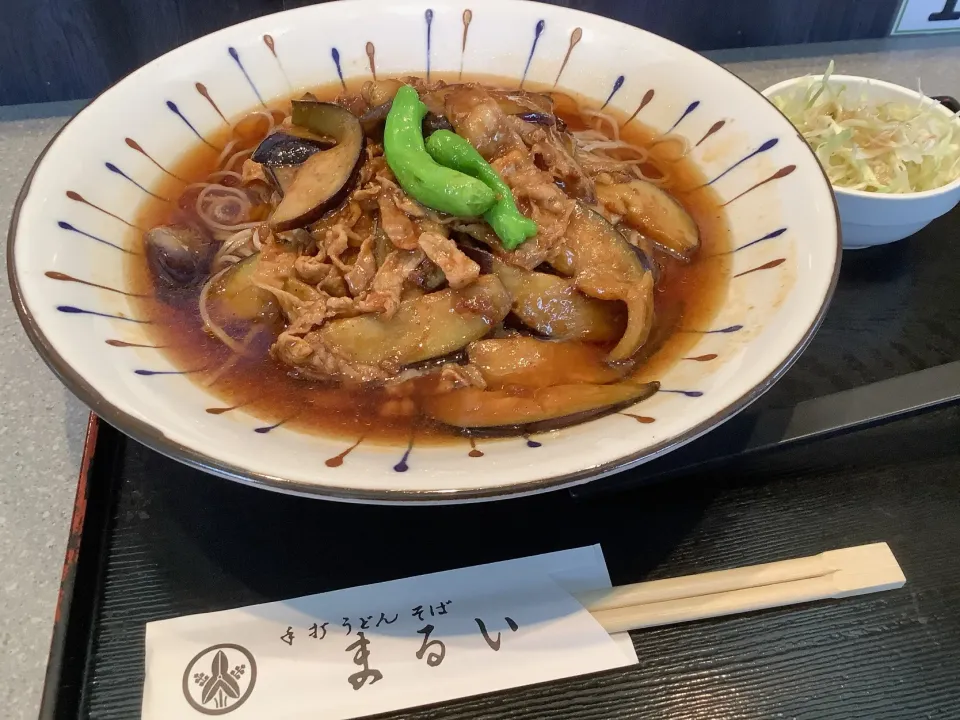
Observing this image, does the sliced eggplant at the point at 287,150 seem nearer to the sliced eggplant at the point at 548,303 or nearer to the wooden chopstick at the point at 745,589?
the sliced eggplant at the point at 548,303

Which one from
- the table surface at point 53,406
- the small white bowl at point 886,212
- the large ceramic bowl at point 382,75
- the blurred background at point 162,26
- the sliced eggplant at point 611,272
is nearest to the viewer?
the large ceramic bowl at point 382,75

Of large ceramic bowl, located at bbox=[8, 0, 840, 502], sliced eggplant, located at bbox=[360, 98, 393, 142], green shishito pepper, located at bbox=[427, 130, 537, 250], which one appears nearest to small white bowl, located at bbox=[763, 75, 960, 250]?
large ceramic bowl, located at bbox=[8, 0, 840, 502]

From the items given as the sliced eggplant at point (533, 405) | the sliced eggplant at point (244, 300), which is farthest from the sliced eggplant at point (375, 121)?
the sliced eggplant at point (533, 405)

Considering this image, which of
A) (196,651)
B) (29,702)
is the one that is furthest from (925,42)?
(29,702)

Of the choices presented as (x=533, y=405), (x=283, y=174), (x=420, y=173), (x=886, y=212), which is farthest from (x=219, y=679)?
(x=886, y=212)

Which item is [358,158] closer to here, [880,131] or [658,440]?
[658,440]

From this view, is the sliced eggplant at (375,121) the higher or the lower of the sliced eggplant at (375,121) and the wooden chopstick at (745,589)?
the higher

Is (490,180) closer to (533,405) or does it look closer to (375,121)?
(375,121)
